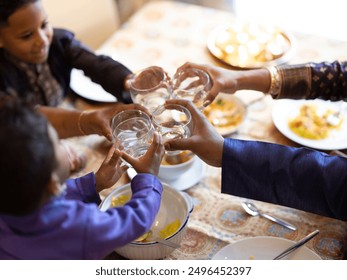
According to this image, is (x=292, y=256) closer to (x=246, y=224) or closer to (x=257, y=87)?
(x=246, y=224)

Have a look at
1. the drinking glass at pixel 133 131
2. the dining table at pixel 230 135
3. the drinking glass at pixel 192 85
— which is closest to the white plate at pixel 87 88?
the dining table at pixel 230 135

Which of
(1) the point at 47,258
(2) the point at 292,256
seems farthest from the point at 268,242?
(1) the point at 47,258

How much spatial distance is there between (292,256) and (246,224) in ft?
0.49

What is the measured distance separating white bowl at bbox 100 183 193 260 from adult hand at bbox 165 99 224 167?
0.11 metres

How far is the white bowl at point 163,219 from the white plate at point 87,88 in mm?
445

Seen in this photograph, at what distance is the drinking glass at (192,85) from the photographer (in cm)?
123

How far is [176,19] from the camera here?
1875 millimetres

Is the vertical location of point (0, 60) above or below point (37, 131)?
below

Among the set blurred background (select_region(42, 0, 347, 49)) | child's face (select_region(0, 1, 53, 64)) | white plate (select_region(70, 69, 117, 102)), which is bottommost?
blurred background (select_region(42, 0, 347, 49))

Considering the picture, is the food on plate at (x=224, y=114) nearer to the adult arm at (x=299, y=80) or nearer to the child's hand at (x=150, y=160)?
the adult arm at (x=299, y=80)

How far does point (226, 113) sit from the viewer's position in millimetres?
1370

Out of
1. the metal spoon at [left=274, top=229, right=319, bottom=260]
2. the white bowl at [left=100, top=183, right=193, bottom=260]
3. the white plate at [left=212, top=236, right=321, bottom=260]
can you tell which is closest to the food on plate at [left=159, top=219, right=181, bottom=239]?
the white bowl at [left=100, top=183, right=193, bottom=260]

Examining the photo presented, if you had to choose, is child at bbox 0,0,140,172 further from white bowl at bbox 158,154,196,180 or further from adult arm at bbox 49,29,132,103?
white bowl at bbox 158,154,196,180

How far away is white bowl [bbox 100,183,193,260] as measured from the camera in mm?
960
